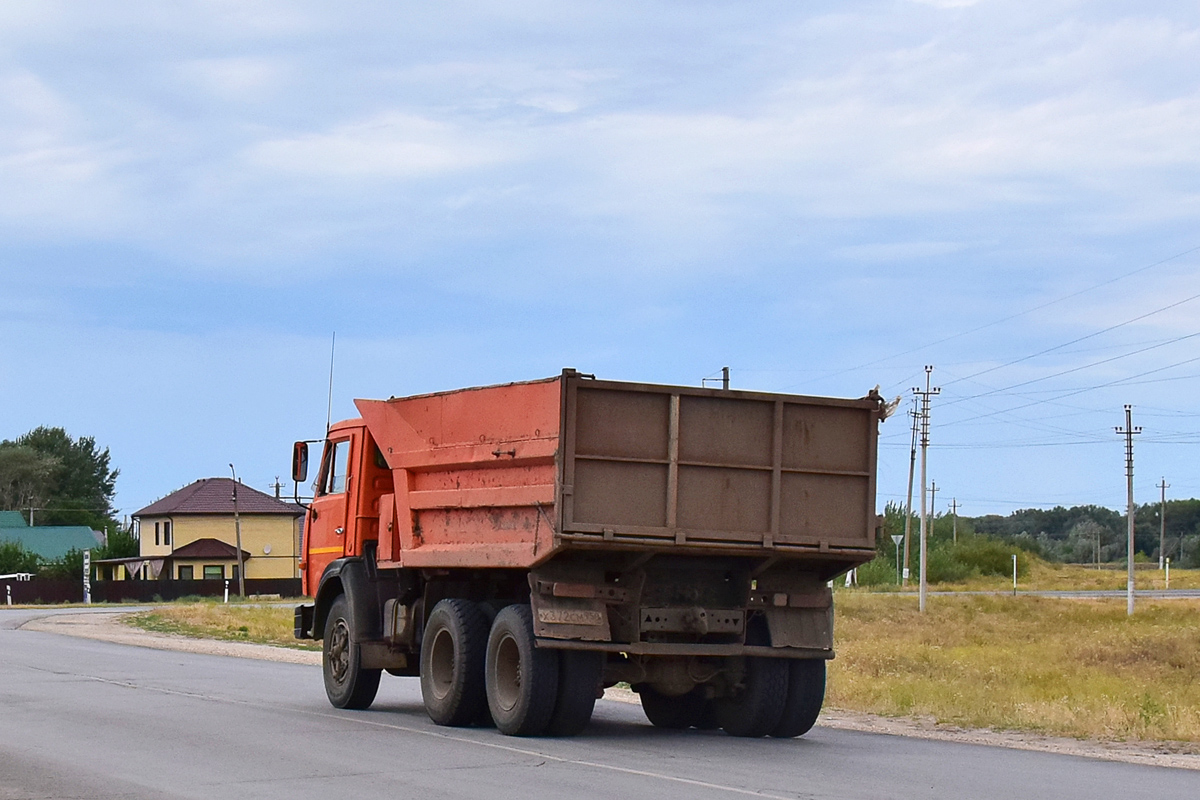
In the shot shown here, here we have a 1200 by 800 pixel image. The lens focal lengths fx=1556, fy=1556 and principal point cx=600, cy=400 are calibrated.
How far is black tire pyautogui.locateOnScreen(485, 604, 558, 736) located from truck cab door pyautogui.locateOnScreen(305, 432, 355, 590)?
10.8 ft

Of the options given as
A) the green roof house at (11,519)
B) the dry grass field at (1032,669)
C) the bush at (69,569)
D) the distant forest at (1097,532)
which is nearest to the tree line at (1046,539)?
the distant forest at (1097,532)

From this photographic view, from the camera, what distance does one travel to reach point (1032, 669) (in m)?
25.8

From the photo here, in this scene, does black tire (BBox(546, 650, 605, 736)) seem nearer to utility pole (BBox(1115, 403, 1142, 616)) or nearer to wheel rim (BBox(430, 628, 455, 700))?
wheel rim (BBox(430, 628, 455, 700))

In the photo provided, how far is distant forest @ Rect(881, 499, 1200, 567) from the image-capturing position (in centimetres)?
15425

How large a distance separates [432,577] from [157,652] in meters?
16.2

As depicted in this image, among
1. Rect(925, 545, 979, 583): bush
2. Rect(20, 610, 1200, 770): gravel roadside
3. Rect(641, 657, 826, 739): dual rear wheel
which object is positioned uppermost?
Rect(641, 657, 826, 739): dual rear wheel

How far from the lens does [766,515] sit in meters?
13.2

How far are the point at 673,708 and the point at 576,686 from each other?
218 cm

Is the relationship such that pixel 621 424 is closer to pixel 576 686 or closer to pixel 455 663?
pixel 576 686

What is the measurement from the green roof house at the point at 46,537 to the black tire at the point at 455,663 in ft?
326

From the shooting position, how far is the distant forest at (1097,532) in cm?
15425

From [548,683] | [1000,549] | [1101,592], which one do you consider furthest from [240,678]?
[1000,549]

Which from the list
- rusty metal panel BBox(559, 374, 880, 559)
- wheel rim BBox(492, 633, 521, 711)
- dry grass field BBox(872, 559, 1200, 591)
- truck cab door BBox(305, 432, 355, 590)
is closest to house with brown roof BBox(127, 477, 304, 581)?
dry grass field BBox(872, 559, 1200, 591)

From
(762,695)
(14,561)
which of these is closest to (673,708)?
(762,695)
